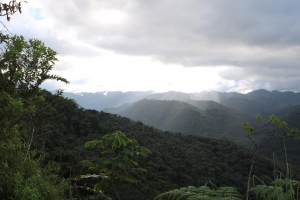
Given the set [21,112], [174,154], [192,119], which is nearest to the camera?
[21,112]

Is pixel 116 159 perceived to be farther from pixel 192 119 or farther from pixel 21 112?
pixel 192 119

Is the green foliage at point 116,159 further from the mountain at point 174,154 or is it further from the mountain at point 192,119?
the mountain at point 192,119

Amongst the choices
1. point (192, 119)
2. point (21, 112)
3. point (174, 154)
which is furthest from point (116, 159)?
point (192, 119)

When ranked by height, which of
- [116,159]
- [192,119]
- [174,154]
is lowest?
[174,154]

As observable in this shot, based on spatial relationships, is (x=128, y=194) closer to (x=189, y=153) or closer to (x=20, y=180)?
(x=20, y=180)

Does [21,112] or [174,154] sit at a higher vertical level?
[21,112]

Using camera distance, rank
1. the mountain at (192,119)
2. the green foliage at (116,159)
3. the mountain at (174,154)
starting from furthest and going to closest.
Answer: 1. the mountain at (192,119)
2. the mountain at (174,154)
3. the green foliage at (116,159)

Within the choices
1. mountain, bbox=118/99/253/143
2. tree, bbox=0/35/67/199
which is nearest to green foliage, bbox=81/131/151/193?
tree, bbox=0/35/67/199

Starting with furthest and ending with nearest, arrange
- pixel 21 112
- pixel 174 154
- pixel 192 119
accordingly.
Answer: pixel 192 119 < pixel 174 154 < pixel 21 112

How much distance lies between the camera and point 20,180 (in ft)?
11.7

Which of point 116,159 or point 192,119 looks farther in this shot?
point 192,119

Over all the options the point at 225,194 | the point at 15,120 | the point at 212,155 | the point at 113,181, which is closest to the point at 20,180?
the point at 15,120

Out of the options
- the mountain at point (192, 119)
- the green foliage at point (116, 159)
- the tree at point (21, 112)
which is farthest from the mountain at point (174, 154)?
the mountain at point (192, 119)

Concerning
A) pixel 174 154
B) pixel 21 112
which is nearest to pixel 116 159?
pixel 21 112
